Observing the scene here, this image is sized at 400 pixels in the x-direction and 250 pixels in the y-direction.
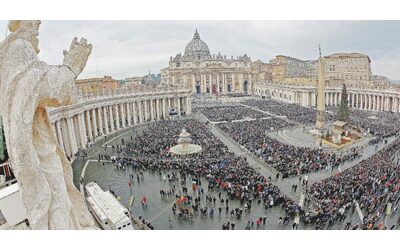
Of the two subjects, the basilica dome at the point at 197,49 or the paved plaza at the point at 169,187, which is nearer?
the paved plaza at the point at 169,187

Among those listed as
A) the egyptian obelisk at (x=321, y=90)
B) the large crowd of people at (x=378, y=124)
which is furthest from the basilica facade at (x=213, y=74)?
the egyptian obelisk at (x=321, y=90)

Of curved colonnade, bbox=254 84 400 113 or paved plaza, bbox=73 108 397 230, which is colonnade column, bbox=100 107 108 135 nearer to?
paved plaza, bbox=73 108 397 230

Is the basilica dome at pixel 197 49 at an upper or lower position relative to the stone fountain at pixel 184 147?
upper

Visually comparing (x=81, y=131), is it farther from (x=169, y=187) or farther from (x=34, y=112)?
(x=34, y=112)

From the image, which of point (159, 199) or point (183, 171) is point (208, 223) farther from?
point (183, 171)

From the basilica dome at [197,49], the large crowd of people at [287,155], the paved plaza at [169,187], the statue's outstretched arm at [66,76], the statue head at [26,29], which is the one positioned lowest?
the paved plaza at [169,187]

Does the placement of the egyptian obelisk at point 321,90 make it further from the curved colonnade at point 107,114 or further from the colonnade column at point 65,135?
the colonnade column at point 65,135
